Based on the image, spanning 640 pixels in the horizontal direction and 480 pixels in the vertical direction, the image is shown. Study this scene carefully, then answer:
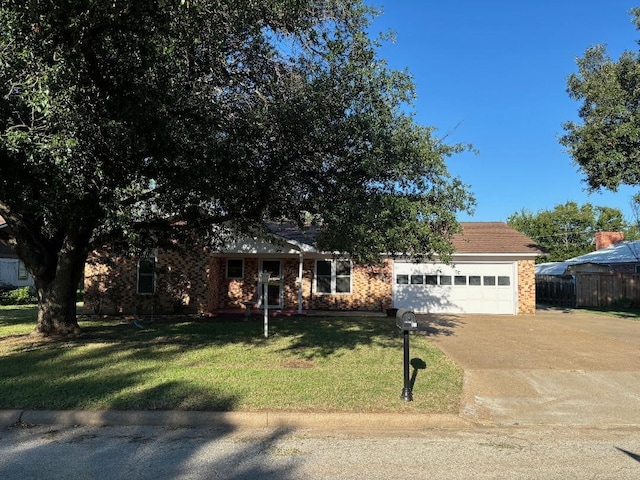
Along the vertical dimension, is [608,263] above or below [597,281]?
above

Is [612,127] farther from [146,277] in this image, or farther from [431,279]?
[146,277]

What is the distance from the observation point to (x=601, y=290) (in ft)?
87.7

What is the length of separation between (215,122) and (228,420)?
16.0ft

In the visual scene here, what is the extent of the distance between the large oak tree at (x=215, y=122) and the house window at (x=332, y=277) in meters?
11.0

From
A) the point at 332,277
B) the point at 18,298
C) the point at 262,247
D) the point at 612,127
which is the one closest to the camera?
the point at 612,127

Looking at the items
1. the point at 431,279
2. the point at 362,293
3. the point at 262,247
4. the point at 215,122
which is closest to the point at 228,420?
the point at 215,122

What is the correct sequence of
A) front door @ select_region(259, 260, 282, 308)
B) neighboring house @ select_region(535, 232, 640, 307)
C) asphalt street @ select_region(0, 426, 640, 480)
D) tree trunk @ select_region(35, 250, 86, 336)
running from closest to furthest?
asphalt street @ select_region(0, 426, 640, 480) → tree trunk @ select_region(35, 250, 86, 336) → front door @ select_region(259, 260, 282, 308) → neighboring house @ select_region(535, 232, 640, 307)

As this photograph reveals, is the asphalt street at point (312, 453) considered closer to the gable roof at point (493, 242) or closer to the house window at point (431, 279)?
the gable roof at point (493, 242)

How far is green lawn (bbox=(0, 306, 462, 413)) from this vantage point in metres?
6.82

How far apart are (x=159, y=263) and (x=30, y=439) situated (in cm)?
1419

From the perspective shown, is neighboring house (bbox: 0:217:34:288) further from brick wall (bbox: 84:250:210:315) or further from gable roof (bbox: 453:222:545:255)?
gable roof (bbox: 453:222:545:255)

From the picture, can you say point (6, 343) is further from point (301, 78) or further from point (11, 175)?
point (301, 78)

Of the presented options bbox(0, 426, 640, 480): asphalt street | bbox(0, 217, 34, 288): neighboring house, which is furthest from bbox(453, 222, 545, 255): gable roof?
bbox(0, 217, 34, 288): neighboring house

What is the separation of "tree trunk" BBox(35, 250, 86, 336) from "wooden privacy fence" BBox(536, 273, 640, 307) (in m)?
24.3
